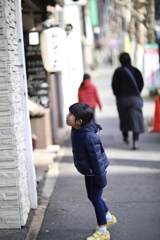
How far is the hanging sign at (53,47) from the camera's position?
8.14 metres

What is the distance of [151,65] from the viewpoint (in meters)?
16.1

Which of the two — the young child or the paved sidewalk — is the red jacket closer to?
the paved sidewalk

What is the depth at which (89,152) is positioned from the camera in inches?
180

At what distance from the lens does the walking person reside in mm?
9258

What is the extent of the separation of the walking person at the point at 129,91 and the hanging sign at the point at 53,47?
5.02 ft

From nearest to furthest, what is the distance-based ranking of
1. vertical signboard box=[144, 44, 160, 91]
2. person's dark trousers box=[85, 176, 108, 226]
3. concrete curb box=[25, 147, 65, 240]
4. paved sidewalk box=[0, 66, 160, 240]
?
person's dark trousers box=[85, 176, 108, 226]
paved sidewalk box=[0, 66, 160, 240]
concrete curb box=[25, 147, 65, 240]
vertical signboard box=[144, 44, 160, 91]

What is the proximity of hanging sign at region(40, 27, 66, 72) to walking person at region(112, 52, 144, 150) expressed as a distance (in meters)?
1.53

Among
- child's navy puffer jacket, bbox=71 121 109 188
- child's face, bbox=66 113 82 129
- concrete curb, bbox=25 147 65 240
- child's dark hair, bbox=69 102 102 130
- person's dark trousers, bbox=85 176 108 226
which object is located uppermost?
child's dark hair, bbox=69 102 102 130

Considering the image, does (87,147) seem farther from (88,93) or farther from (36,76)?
(88,93)

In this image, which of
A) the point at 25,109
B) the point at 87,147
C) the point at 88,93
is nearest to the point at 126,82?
the point at 88,93

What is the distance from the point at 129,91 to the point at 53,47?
1.96 m

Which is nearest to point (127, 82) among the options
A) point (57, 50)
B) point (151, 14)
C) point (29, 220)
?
point (57, 50)

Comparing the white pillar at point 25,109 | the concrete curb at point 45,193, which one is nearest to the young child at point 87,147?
the concrete curb at point 45,193

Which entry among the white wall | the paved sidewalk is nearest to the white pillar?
the white wall
